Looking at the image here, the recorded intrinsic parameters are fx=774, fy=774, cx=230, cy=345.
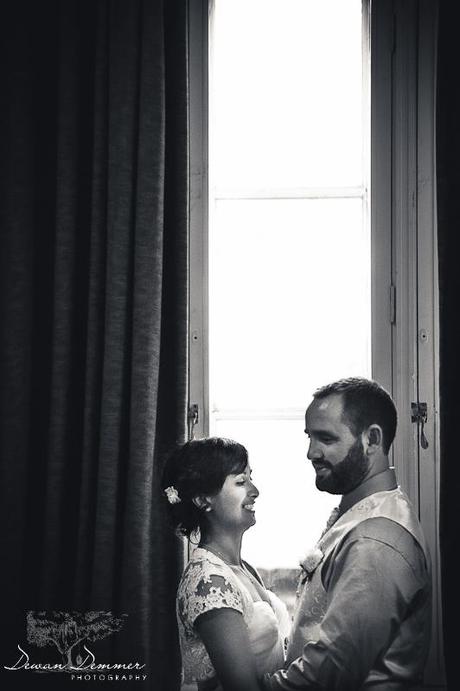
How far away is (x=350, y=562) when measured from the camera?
5.08 feet

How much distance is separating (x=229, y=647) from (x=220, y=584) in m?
Answer: 0.13

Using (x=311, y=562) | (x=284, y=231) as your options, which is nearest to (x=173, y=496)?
(x=311, y=562)

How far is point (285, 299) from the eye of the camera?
8.05 feet

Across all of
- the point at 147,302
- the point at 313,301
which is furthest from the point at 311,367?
the point at 147,302

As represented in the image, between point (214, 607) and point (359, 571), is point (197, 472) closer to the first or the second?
point (214, 607)

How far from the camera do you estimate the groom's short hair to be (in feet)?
5.64

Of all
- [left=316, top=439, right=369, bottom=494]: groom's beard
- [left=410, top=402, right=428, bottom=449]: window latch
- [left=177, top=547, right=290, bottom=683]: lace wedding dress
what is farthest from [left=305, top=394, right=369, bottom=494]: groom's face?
[left=410, top=402, right=428, bottom=449]: window latch

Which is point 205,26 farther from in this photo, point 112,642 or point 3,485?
point 112,642

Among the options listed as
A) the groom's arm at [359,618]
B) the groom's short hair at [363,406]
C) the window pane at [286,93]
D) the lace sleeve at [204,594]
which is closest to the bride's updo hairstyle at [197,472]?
the lace sleeve at [204,594]

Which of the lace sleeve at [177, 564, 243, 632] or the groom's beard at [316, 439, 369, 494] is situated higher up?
the groom's beard at [316, 439, 369, 494]

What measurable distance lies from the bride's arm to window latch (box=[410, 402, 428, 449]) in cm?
89

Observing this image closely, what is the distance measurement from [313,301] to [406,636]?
1.15m

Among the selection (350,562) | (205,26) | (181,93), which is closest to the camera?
(350,562)

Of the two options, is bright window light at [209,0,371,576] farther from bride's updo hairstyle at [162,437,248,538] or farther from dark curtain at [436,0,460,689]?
bride's updo hairstyle at [162,437,248,538]
